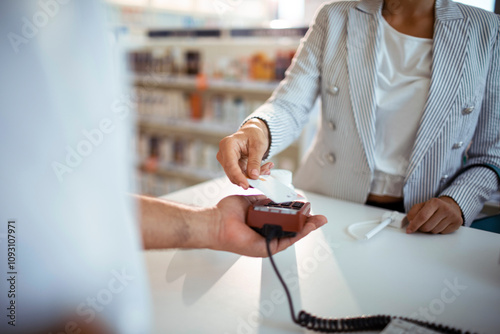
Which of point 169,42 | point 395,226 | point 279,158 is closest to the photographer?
point 395,226

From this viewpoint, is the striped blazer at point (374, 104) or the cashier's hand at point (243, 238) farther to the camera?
the striped blazer at point (374, 104)

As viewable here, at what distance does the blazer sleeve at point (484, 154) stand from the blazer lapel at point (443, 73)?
101 millimetres

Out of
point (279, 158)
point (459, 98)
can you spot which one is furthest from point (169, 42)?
point (459, 98)

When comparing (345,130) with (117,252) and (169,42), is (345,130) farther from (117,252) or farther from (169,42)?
(169,42)

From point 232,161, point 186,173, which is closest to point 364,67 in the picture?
point 232,161

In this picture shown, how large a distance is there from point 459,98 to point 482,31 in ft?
0.65

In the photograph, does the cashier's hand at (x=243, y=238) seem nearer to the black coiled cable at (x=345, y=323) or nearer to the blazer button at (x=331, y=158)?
the black coiled cable at (x=345, y=323)

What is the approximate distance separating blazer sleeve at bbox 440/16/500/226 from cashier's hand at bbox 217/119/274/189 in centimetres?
50

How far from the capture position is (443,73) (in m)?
1.04

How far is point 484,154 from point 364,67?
1.38ft

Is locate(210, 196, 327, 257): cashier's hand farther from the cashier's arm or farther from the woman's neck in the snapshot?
the woman's neck

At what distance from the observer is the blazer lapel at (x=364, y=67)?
1.12 m

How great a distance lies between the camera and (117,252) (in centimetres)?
63

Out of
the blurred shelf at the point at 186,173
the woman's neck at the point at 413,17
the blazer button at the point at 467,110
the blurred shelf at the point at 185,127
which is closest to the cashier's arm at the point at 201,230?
the blazer button at the point at 467,110
